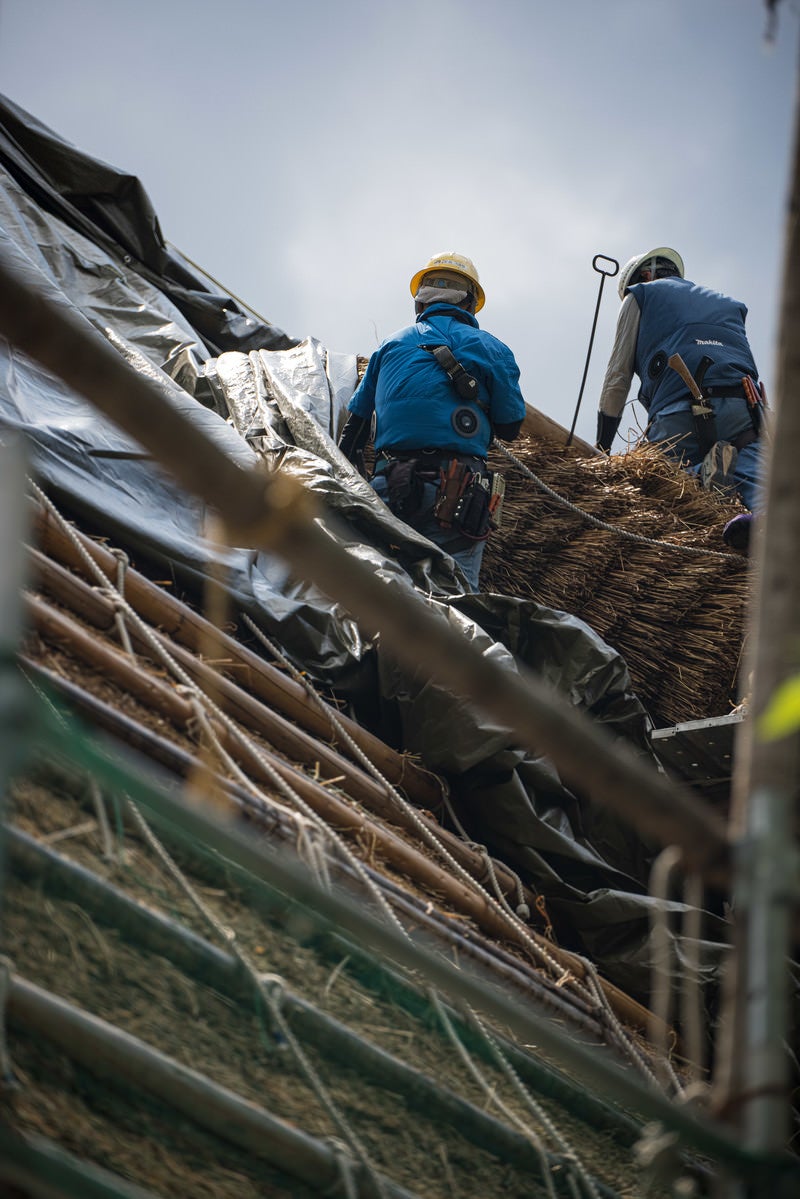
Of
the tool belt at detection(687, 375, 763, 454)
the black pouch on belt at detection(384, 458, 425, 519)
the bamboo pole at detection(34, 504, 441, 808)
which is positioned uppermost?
the tool belt at detection(687, 375, 763, 454)

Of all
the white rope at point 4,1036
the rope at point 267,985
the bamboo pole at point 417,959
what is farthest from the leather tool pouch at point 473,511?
the bamboo pole at point 417,959

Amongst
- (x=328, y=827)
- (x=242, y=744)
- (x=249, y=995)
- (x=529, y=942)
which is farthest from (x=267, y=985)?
(x=529, y=942)

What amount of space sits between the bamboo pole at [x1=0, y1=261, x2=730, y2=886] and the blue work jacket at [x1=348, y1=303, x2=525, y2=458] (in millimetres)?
4275

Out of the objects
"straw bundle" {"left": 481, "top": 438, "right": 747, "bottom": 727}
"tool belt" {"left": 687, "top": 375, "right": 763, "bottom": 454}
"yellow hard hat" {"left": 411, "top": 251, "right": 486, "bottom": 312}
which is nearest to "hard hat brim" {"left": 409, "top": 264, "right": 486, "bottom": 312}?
"yellow hard hat" {"left": 411, "top": 251, "right": 486, "bottom": 312}

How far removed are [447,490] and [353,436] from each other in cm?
74

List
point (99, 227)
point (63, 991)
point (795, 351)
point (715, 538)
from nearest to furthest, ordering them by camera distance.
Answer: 1. point (795, 351)
2. point (63, 991)
3. point (715, 538)
4. point (99, 227)

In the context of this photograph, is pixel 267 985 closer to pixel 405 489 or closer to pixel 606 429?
pixel 405 489

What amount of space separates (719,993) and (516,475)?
3.23 meters

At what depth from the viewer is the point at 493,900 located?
3062 mm

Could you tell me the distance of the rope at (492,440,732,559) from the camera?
5.74m

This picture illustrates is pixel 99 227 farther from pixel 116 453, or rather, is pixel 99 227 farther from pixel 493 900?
pixel 493 900

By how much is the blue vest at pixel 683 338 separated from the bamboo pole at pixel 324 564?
5.65 meters

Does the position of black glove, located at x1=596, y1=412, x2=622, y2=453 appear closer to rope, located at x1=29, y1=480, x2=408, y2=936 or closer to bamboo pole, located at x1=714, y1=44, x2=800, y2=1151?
rope, located at x1=29, y1=480, x2=408, y2=936

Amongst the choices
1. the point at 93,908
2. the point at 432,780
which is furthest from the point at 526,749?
the point at 93,908
